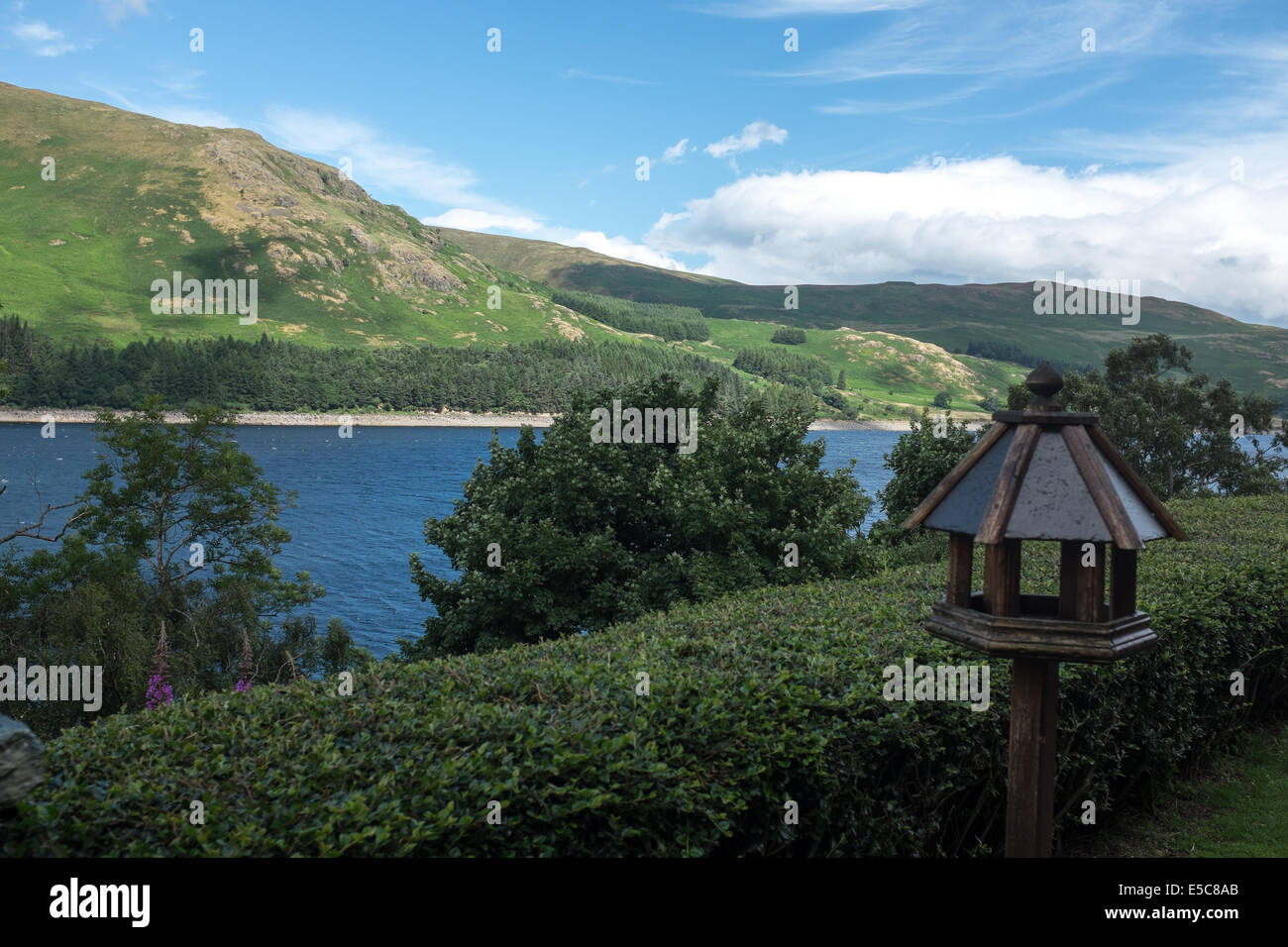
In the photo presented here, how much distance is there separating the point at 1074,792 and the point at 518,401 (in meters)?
186

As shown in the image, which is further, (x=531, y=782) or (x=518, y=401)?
(x=518, y=401)

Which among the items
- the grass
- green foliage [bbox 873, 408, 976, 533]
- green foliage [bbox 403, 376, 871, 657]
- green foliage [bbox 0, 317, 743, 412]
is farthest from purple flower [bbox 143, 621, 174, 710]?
green foliage [bbox 0, 317, 743, 412]

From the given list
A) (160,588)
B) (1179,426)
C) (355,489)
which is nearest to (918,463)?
(1179,426)

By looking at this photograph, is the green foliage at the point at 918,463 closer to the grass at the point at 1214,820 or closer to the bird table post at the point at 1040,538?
the grass at the point at 1214,820

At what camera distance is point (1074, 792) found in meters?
7.59

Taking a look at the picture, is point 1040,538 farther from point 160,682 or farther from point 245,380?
point 245,380

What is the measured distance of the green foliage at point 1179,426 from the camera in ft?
180

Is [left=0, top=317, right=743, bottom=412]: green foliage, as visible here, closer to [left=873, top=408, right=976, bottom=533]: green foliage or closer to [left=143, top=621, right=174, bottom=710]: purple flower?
[left=873, top=408, right=976, bottom=533]: green foliage

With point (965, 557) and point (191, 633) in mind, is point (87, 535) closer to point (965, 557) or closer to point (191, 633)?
point (191, 633)

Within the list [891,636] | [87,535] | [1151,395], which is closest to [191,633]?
[87,535]

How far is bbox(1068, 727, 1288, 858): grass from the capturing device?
8.08 metres

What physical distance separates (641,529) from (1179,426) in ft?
158
